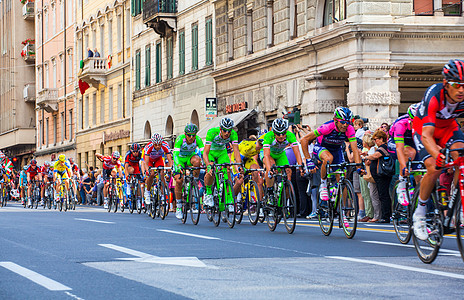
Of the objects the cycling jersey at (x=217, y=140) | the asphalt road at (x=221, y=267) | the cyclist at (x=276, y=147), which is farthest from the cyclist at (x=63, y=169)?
the asphalt road at (x=221, y=267)

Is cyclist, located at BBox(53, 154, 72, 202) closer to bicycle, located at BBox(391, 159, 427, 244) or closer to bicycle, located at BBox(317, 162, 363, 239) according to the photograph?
bicycle, located at BBox(317, 162, 363, 239)

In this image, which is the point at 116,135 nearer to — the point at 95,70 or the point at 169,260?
the point at 95,70

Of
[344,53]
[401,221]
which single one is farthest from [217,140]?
[344,53]

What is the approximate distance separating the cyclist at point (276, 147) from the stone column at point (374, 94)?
11.7 metres

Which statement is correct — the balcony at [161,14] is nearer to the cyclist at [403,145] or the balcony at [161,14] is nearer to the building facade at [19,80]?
the cyclist at [403,145]

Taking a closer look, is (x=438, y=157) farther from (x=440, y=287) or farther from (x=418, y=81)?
(x=418, y=81)

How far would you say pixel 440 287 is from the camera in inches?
329

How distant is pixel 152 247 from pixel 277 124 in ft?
14.5

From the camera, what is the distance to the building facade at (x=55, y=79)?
69.4 metres

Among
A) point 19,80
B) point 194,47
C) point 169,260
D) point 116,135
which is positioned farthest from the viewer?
point 19,80

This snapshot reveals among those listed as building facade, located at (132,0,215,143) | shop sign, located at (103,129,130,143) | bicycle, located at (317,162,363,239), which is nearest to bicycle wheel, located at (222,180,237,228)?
bicycle, located at (317,162,363,239)

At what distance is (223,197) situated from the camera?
17.8m

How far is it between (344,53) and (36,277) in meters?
21.0

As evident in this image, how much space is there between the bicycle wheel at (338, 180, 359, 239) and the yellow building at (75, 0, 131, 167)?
41.6 m
